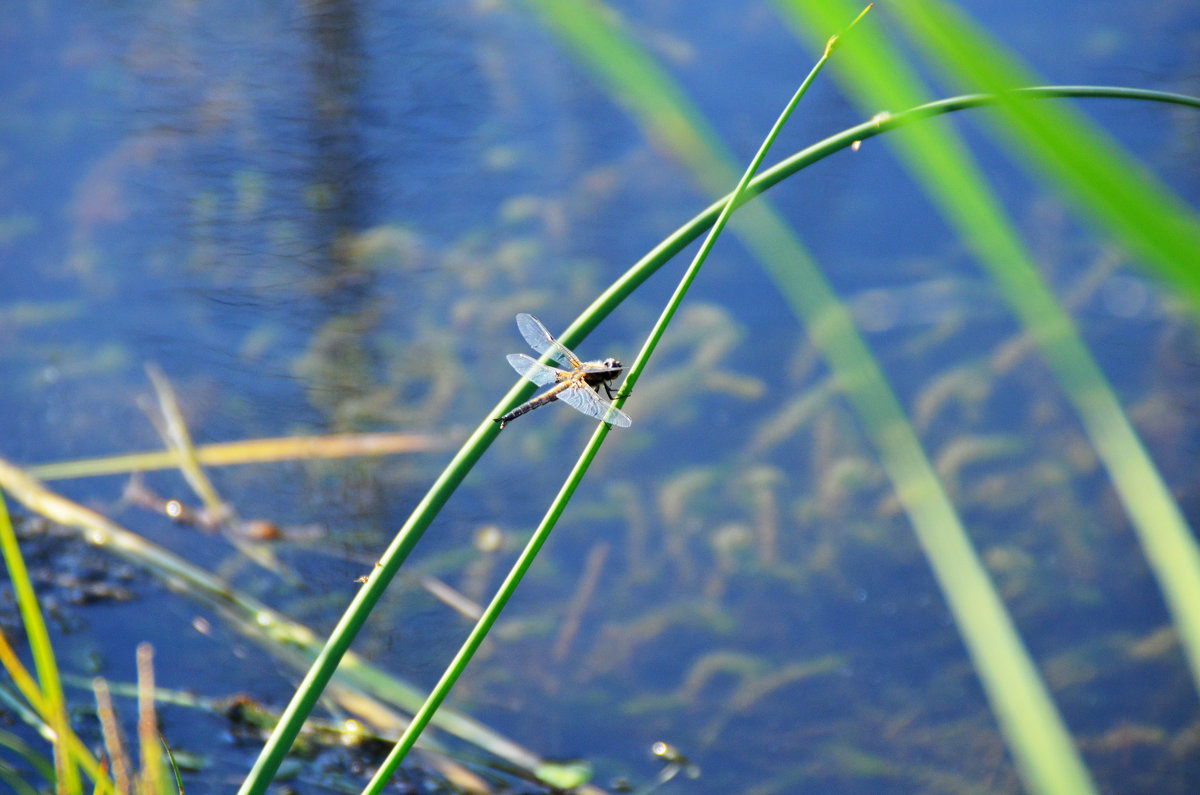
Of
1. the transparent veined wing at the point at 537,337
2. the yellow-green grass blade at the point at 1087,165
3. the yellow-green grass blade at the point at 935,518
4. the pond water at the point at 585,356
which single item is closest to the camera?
the yellow-green grass blade at the point at 1087,165

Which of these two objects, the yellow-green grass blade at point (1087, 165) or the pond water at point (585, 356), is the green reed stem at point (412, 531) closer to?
the yellow-green grass blade at point (1087, 165)

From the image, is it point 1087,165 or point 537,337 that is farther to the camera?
point 537,337

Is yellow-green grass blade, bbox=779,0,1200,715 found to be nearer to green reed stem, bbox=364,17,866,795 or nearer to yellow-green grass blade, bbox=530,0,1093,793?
yellow-green grass blade, bbox=530,0,1093,793

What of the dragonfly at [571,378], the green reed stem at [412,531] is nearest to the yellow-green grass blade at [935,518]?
the green reed stem at [412,531]

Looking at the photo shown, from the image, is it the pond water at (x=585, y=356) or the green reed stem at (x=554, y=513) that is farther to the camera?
the pond water at (x=585, y=356)

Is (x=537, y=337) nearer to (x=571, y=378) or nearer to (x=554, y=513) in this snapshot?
(x=571, y=378)

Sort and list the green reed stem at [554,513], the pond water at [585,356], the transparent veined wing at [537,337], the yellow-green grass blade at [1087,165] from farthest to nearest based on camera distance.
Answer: the pond water at [585,356], the transparent veined wing at [537,337], the green reed stem at [554,513], the yellow-green grass blade at [1087,165]

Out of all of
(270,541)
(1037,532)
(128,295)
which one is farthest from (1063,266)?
(128,295)

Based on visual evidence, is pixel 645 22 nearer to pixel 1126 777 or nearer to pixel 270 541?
pixel 270 541

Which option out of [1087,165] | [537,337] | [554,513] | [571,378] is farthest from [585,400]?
[1087,165]

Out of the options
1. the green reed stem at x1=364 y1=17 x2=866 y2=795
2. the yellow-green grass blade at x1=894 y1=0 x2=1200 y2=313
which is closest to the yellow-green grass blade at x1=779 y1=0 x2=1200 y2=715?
the yellow-green grass blade at x1=894 y1=0 x2=1200 y2=313
